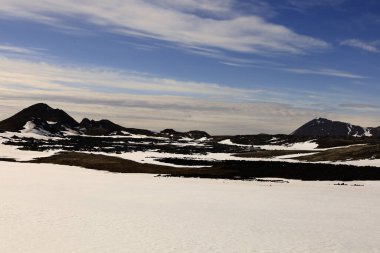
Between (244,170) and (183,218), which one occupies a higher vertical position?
(244,170)

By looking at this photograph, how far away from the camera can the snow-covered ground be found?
17938mm

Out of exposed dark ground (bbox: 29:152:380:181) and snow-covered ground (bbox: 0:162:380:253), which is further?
exposed dark ground (bbox: 29:152:380:181)

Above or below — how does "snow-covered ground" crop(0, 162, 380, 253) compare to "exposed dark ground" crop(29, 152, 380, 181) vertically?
below

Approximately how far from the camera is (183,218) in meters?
24.5

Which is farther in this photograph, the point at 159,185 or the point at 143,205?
the point at 159,185

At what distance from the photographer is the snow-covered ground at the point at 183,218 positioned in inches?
706

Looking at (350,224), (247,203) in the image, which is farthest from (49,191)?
(350,224)

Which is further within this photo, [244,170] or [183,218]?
[244,170]

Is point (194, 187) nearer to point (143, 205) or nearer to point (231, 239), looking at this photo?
point (143, 205)

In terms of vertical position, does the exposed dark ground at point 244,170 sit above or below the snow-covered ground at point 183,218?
above

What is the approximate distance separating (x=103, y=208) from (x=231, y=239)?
10791 millimetres

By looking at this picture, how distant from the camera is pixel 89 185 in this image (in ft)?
→ 135

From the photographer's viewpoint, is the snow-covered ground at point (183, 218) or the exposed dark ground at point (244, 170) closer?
the snow-covered ground at point (183, 218)

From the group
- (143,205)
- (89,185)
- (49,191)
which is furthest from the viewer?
(89,185)
